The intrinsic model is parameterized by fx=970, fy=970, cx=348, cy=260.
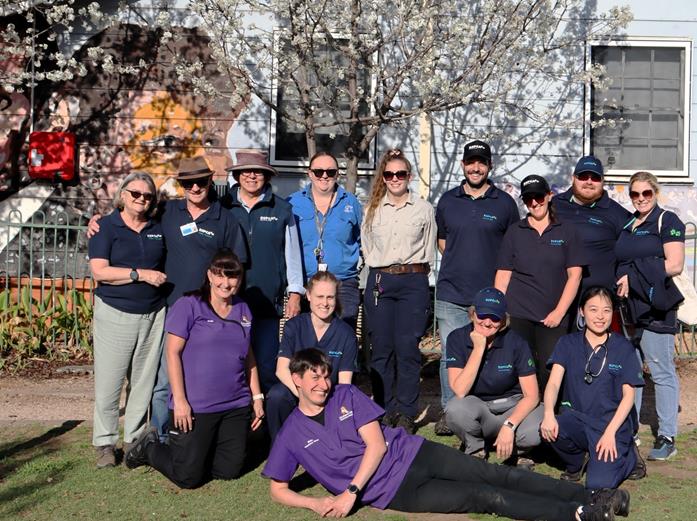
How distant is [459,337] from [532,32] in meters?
5.66

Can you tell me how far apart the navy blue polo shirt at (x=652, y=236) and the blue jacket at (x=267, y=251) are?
223 centimetres

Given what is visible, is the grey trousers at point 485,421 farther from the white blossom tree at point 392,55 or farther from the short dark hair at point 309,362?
the white blossom tree at point 392,55

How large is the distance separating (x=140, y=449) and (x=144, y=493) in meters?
0.40

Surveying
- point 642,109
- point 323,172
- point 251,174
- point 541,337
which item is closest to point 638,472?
point 541,337

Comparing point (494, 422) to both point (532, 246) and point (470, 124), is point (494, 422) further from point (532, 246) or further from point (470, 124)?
point (470, 124)

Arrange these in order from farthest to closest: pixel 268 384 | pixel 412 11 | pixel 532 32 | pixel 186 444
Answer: pixel 532 32 → pixel 412 11 → pixel 268 384 → pixel 186 444

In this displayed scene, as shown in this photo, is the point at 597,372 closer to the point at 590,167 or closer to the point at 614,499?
the point at 614,499

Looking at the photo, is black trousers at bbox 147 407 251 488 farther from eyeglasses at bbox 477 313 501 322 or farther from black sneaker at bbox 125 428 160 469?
eyeglasses at bbox 477 313 501 322

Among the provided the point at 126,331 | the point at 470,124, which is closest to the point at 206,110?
the point at 470,124

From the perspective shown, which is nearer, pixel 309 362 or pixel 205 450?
pixel 309 362

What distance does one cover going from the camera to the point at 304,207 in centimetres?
686

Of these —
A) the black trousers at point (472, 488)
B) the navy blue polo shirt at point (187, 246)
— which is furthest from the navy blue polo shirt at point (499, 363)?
the navy blue polo shirt at point (187, 246)

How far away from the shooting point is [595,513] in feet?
15.9

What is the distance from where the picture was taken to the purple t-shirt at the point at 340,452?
5.17m
